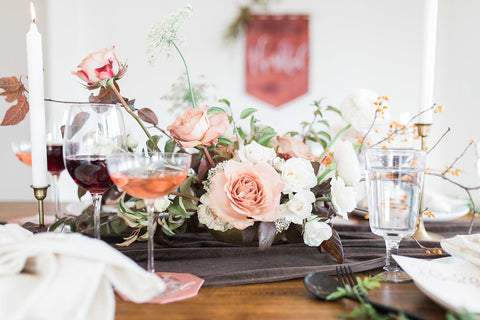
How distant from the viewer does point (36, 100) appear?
0.84m

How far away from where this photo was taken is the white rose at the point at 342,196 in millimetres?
770

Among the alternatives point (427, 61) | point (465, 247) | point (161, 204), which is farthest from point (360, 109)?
point (161, 204)

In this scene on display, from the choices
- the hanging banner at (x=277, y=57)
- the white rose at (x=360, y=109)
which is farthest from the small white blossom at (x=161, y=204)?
the hanging banner at (x=277, y=57)

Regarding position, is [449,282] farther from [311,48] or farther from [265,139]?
[311,48]

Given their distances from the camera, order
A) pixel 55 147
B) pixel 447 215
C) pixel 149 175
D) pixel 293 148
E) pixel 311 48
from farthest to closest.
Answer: pixel 311 48 → pixel 447 215 → pixel 55 147 → pixel 293 148 → pixel 149 175

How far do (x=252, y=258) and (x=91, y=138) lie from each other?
40 centimetres

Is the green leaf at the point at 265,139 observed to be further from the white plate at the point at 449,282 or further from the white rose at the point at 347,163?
the white plate at the point at 449,282

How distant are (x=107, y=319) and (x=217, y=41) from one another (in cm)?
323

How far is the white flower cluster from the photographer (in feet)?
2.70

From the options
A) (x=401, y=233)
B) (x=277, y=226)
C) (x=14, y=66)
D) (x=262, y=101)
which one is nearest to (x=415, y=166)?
(x=401, y=233)

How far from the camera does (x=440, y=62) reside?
330 cm

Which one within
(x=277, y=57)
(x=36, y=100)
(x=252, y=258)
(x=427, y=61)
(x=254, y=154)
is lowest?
(x=252, y=258)

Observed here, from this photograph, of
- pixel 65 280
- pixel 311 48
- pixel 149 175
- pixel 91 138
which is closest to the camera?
pixel 65 280

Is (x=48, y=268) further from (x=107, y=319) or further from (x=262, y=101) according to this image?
(x=262, y=101)
